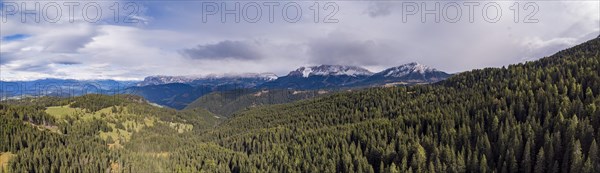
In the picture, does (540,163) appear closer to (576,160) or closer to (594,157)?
(576,160)

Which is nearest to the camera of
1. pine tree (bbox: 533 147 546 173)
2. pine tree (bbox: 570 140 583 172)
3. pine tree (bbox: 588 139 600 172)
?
pine tree (bbox: 570 140 583 172)

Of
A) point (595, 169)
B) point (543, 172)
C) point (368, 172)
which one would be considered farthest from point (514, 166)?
point (368, 172)

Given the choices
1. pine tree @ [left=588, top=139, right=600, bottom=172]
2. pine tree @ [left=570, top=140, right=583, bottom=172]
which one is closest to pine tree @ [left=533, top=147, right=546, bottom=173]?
pine tree @ [left=570, top=140, right=583, bottom=172]

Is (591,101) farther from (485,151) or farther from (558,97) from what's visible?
(485,151)

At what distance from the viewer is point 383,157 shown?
193125 mm

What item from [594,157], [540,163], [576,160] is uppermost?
[594,157]

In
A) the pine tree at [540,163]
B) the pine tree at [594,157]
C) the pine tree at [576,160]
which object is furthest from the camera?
the pine tree at [540,163]

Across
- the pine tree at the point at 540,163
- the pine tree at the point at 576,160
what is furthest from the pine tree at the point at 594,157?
the pine tree at the point at 540,163

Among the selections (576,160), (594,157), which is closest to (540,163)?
(576,160)

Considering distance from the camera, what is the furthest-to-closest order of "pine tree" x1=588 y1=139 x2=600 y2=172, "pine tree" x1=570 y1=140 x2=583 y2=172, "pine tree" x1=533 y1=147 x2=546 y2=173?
"pine tree" x1=533 y1=147 x2=546 y2=173 < "pine tree" x1=588 y1=139 x2=600 y2=172 < "pine tree" x1=570 y1=140 x2=583 y2=172

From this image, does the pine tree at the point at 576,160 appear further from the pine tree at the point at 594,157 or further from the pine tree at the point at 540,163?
the pine tree at the point at 540,163

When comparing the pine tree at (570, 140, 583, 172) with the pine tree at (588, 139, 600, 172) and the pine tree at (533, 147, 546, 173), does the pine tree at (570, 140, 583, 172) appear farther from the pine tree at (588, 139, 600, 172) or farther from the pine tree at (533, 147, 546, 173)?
the pine tree at (533, 147, 546, 173)

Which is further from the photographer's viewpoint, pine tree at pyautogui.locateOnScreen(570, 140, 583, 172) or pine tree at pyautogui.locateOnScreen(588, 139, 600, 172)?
pine tree at pyautogui.locateOnScreen(588, 139, 600, 172)

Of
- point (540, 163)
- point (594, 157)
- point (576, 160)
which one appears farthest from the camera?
point (540, 163)
